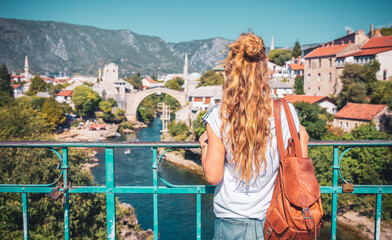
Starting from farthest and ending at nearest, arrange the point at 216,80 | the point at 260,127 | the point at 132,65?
the point at 132,65 < the point at 216,80 < the point at 260,127

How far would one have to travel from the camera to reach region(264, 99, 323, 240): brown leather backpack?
1335mm

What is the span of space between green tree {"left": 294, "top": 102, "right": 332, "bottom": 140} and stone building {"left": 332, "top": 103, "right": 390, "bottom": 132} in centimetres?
113

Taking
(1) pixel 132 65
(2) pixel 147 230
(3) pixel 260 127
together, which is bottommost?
(2) pixel 147 230

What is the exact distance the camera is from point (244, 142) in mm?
1378

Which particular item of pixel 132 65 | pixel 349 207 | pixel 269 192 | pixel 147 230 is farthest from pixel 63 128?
pixel 132 65

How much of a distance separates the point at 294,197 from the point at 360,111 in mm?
23832

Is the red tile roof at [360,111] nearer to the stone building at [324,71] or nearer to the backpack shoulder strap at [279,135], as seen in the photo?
the stone building at [324,71]

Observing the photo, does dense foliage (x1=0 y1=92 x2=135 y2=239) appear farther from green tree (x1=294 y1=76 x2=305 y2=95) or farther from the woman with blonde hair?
green tree (x1=294 y1=76 x2=305 y2=95)

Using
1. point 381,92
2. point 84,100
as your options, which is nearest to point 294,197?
point 381,92

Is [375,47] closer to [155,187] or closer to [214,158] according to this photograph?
[155,187]

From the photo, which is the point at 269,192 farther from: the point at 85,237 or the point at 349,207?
the point at 349,207

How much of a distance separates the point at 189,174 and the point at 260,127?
20.0 meters

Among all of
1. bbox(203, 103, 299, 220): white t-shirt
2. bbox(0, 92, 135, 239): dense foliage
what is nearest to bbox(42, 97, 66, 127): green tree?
bbox(0, 92, 135, 239): dense foliage

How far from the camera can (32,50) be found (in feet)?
601
